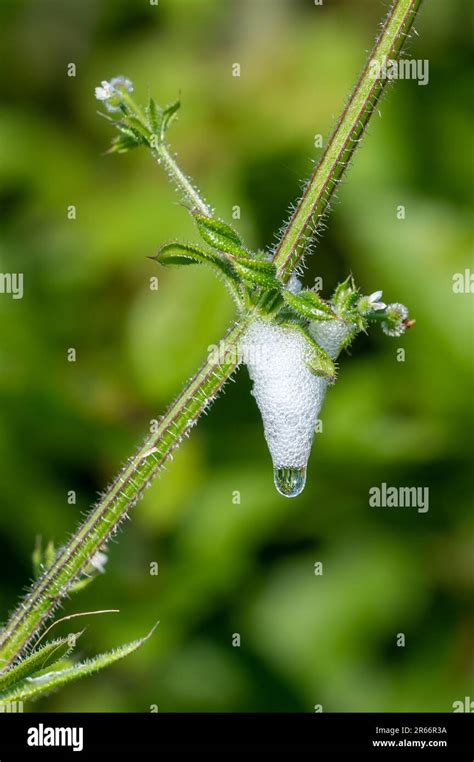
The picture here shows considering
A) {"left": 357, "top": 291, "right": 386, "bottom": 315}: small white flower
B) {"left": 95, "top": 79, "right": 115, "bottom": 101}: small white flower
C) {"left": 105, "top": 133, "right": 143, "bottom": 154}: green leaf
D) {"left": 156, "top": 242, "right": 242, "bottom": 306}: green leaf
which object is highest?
{"left": 95, "top": 79, "right": 115, "bottom": 101}: small white flower

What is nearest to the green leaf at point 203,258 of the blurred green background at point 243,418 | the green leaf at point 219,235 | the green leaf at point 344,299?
the green leaf at point 219,235

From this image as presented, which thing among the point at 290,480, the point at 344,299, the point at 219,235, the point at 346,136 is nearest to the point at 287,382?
the point at 290,480

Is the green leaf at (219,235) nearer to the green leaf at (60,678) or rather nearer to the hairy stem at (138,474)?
the hairy stem at (138,474)

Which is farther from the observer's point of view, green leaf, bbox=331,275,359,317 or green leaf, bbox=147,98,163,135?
green leaf, bbox=147,98,163,135

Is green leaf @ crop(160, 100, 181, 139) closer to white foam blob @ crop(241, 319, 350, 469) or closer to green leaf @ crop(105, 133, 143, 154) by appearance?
green leaf @ crop(105, 133, 143, 154)

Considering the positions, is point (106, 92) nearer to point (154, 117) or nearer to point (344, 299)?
point (154, 117)

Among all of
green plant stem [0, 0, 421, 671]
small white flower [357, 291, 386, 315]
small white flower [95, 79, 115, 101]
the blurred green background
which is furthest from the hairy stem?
the blurred green background
